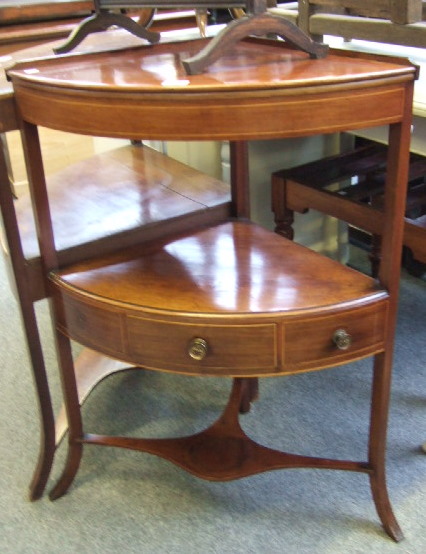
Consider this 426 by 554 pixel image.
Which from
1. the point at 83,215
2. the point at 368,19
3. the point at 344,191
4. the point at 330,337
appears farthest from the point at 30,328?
the point at 368,19

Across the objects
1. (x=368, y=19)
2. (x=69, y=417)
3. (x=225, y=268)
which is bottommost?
(x=69, y=417)

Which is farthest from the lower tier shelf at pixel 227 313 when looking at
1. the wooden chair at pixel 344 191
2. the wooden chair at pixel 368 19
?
the wooden chair at pixel 368 19

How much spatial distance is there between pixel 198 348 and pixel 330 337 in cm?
19

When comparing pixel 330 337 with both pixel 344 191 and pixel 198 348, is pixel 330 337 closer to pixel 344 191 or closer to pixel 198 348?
pixel 198 348

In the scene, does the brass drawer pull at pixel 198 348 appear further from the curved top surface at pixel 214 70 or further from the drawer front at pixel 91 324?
the curved top surface at pixel 214 70

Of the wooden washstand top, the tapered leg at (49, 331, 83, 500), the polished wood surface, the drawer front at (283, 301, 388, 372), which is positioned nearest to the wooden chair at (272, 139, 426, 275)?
the polished wood surface

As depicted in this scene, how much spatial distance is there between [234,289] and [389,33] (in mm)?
759

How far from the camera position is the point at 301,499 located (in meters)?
1.27

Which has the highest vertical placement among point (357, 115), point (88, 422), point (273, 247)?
point (357, 115)

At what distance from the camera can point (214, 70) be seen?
96 centimetres

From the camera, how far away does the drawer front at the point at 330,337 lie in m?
0.99

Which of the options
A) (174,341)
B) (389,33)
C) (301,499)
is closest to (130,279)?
(174,341)

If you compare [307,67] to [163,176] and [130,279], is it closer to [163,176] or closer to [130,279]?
[130,279]

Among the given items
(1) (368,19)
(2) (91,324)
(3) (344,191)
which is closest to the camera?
(2) (91,324)
